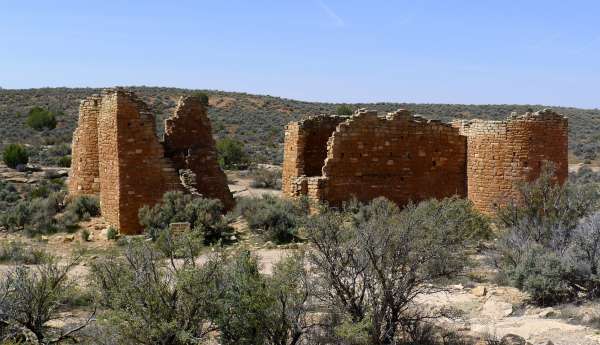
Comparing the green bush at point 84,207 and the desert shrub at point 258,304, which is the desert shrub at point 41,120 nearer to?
the green bush at point 84,207

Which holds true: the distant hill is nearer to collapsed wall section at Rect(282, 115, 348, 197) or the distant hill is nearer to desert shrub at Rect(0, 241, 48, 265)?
collapsed wall section at Rect(282, 115, 348, 197)

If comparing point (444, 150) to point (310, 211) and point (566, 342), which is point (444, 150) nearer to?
point (310, 211)

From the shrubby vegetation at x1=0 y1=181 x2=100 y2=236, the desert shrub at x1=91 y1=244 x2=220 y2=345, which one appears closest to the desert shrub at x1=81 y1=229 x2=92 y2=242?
the shrubby vegetation at x1=0 y1=181 x2=100 y2=236

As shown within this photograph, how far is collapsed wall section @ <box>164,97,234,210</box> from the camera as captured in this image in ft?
50.9

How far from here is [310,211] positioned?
13.8 metres

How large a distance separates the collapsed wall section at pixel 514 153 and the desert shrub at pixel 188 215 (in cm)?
583

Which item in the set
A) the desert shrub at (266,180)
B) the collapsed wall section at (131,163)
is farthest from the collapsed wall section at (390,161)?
the desert shrub at (266,180)

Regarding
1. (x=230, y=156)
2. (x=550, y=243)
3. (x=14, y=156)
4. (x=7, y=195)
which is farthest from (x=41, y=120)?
(x=550, y=243)

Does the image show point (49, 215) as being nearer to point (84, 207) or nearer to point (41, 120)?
point (84, 207)

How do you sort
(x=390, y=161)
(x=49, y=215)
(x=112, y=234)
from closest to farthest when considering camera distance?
(x=112, y=234), (x=390, y=161), (x=49, y=215)

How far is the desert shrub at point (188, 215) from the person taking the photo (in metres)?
12.8

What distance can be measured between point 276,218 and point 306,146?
110 inches

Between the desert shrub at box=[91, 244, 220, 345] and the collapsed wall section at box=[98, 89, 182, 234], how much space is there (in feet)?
24.5

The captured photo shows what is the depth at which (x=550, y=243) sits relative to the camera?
9.95 meters
